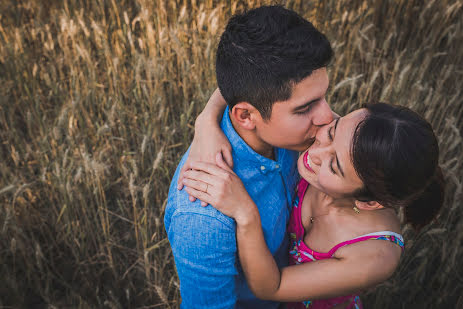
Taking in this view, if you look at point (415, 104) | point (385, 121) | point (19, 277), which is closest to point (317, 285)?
point (385, 121)

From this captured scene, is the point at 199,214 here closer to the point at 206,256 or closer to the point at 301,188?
the point at 206,256

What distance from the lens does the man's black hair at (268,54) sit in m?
1.28

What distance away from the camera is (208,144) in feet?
4.82

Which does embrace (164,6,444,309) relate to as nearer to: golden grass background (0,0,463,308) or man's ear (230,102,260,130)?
man's ear (230,102,260,130)

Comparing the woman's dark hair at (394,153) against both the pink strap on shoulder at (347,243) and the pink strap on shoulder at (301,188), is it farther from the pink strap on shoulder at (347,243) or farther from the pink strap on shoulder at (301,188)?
the pink strap on shoulder at (301,188)

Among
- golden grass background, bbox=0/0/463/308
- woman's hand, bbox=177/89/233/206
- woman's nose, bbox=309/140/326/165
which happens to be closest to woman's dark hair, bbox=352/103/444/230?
woman's nose, bbox=309/140/326/165

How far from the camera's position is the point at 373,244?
1350 millimetres

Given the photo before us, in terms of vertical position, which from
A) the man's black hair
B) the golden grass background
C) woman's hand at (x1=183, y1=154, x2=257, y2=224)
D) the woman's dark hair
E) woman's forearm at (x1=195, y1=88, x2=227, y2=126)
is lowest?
the golden grass background

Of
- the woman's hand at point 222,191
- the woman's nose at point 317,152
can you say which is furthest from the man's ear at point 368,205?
the woman's hand at point 222,191

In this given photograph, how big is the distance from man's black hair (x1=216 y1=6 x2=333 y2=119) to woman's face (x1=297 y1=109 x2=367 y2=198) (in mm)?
242

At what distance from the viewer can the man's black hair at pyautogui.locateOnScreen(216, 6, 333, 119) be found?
1277 mm

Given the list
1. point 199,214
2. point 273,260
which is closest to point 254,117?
point 199,214

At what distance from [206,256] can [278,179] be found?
0.51 metres

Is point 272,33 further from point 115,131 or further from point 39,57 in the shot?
point 39,57
